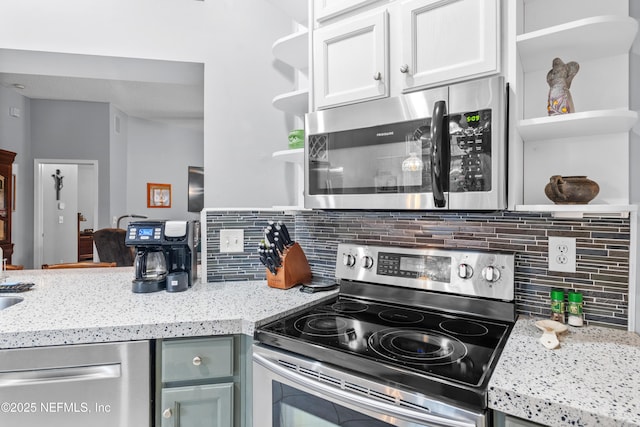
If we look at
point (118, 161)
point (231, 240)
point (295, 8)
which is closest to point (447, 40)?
point (295, 8)

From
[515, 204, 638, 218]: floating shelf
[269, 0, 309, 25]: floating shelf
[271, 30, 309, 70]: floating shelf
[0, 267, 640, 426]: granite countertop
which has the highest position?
[269, 0, 309, 25]: floating shelf

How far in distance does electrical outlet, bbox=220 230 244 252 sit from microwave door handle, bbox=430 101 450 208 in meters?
1.06

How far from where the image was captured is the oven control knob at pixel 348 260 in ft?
5.37

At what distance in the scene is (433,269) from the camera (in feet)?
4.74

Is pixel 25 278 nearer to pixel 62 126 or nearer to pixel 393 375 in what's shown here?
pixel 393 375

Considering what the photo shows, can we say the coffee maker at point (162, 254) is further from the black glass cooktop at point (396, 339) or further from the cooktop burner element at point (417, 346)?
the cooktop burner element at point (417, 346)

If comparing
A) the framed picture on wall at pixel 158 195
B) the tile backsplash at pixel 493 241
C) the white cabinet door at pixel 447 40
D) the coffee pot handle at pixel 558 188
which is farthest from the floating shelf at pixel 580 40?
the framed picture on wall at pixel 158 195

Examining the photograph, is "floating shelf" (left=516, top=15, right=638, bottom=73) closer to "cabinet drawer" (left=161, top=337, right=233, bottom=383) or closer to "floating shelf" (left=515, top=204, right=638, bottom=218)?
"floating shelf" (left=515, top=204, right=638, bottom=218)

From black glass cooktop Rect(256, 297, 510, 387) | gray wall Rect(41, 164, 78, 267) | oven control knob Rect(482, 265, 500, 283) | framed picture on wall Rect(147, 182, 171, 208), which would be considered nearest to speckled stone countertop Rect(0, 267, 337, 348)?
black glass cooktop Rect(256, 297, 510, 387)

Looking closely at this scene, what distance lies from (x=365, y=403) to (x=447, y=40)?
1.11 meters

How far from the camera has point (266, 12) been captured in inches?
79.8

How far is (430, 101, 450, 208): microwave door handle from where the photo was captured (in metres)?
1.12

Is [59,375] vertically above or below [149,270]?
below

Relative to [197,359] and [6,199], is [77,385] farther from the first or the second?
[6,199]
